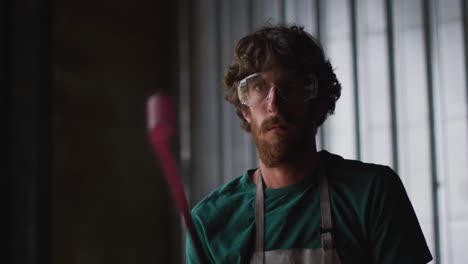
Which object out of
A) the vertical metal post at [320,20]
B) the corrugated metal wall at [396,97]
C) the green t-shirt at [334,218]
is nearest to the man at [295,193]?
the green t-shirt at [334,218]

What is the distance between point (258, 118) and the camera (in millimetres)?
1632

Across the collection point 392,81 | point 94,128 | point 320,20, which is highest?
point 320,20

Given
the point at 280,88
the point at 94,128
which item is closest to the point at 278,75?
the point at 280,88

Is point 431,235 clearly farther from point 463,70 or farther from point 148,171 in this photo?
point 148,171

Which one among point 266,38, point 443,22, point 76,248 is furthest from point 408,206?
point 76,248

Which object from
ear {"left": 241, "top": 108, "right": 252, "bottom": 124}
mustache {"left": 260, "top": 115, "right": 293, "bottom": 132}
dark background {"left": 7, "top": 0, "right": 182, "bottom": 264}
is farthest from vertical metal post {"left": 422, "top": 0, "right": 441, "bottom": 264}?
dark background {"left": 7, "top": 0, "right": 182, "bottom": 264}

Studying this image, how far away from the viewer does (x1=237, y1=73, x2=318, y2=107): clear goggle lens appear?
1.62m

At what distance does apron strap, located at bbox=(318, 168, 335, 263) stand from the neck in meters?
0.06

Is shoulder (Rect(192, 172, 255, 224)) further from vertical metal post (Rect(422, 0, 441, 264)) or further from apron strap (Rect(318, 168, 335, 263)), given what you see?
vertical metal post (Rect(422, 0, 441, 264))

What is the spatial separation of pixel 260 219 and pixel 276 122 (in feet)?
0.74

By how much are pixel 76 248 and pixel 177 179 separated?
227 centimetres

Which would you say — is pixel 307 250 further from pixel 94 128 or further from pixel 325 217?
pixel 94 128

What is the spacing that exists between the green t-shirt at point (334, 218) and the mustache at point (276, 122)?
15cm

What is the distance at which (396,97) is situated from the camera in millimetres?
2779
